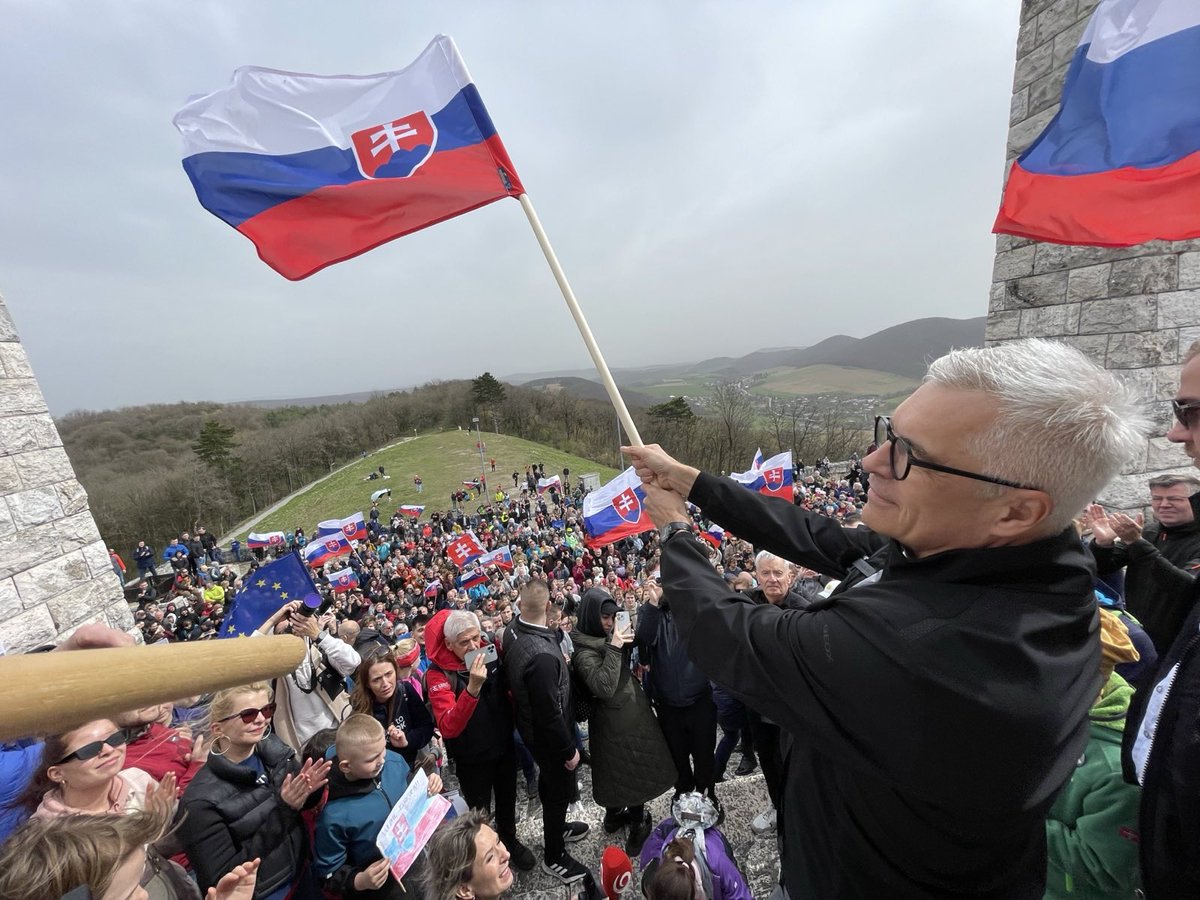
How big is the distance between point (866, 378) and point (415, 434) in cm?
8201

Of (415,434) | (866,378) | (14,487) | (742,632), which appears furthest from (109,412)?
(866,378)

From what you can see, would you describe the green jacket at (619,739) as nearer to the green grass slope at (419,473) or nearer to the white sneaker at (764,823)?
the white sneaker at (764,823)

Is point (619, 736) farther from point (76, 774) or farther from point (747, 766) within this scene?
point (76, 774)

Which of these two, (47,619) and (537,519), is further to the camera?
(537,519)

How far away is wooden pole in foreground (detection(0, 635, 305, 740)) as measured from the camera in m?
0.47

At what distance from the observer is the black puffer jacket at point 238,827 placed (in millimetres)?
2152

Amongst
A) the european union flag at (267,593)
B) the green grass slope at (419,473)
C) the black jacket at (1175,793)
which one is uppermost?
the european union flag at (267,593)

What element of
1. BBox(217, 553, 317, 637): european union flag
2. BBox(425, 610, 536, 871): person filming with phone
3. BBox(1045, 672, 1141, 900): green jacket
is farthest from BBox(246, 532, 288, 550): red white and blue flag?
BBox(1045, 672, 1141, 900): green jacket

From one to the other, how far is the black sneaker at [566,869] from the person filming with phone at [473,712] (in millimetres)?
144

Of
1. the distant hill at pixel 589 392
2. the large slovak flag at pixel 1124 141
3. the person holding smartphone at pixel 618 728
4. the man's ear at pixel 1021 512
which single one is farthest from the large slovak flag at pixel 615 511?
the distant hill at pixel 589 392

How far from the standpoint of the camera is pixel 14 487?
3.82 meters

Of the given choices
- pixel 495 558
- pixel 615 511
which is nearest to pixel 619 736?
pixel 615 511

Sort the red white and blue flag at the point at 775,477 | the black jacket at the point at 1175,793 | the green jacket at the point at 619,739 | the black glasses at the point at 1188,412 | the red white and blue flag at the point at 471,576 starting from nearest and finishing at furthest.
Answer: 1. the black jacket at the point at 1175,793
2. the black glasses at the point at 1188,412
3. the green jacket at the point at 619,739
4. the red white and blue flag at the point at 775,477
5. the red white and blue flag at the point at 471,576

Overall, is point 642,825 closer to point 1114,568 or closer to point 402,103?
point 1114,568
